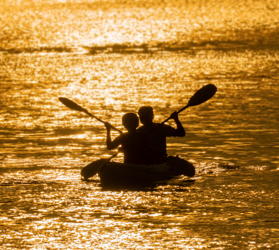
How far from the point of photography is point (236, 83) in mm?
31219

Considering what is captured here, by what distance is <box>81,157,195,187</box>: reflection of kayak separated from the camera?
56.4ft

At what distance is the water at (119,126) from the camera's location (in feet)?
47.5

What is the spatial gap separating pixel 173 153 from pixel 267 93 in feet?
28.3

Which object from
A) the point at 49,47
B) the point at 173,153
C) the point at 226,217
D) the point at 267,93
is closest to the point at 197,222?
the point at 226,217

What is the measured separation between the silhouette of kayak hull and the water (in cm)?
23

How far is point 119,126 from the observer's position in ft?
77.9

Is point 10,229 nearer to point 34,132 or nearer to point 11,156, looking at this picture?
point 11,156

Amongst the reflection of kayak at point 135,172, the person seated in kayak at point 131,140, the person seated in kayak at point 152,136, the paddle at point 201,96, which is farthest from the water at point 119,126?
the paddle at point 201,96

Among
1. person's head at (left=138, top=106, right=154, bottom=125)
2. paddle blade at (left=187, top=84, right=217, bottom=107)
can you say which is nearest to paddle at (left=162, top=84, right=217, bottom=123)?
paddle blade at (left=187, top=84, right=217, bottom=107)

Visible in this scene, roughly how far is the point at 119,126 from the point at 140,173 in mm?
6566

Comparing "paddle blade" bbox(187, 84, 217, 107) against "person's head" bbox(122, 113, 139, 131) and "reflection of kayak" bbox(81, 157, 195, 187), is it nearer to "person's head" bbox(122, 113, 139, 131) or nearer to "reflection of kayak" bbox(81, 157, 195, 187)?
"reflection of kayak" bbox(81, 157, 195, 187)

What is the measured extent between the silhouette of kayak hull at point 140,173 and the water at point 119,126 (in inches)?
8.9

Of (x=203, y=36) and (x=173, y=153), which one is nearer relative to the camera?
(x=173, y=153)

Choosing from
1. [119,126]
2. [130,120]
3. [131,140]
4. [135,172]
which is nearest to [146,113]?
[130,120]
